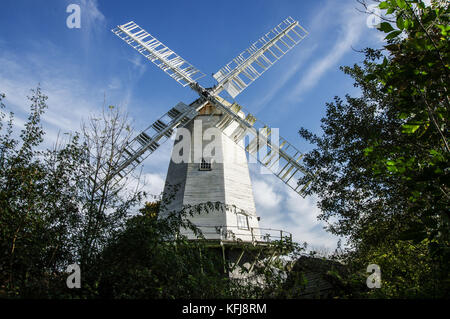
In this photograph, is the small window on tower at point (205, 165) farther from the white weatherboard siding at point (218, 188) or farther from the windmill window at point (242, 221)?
the windmill window at point (242, 221)

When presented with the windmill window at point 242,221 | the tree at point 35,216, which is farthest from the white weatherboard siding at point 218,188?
the tree at point 35,216

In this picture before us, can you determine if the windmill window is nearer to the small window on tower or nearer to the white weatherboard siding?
the white weatherboard siding

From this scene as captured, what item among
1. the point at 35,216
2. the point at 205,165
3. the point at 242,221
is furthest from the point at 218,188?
the point at 35,216

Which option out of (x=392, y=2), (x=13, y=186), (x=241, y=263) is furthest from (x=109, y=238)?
(x=241, y=263)

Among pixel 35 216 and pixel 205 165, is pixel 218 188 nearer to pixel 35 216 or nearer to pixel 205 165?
pixel 205 165

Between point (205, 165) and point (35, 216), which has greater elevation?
point (205, 165)

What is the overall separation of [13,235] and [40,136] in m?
2.15

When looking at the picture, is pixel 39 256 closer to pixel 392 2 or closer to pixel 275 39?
pixel 392 2

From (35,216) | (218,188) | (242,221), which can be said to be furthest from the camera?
(218,188)

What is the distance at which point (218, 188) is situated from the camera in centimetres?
1365

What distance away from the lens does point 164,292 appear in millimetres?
4984

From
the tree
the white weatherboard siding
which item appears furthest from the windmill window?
the tree

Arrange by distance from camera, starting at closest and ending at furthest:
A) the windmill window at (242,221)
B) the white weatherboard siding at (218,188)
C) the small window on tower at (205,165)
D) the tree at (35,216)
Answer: the tree at (35,216) → the white weatherboard siding at (218,188) → the windmill window at (242,221) → the small window on tower at (205,165)

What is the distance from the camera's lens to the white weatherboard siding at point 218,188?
12766 mm
